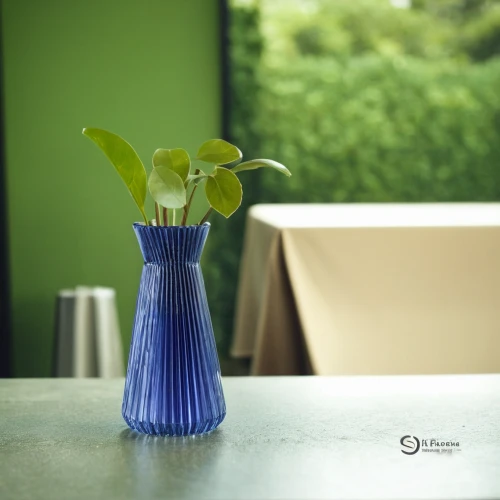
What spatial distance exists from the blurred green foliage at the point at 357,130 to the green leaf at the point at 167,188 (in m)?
2.55

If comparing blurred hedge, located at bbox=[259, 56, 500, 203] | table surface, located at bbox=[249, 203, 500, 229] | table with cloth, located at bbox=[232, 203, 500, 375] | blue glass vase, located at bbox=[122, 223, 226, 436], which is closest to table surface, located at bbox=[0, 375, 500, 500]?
blue glass vase, located at bbox=[122, 223, 226, 436]

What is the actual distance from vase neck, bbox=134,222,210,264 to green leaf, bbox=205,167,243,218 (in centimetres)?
3

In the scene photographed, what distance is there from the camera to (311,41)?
371 cm

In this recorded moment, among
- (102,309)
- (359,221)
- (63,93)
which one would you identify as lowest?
(102,309)

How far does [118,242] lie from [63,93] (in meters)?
0.68

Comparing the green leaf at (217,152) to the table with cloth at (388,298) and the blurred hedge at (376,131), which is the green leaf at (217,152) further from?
the blurred hedge at (376,131)

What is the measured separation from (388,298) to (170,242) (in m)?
1.05

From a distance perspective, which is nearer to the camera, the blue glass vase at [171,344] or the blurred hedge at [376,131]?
the blue glass vase at [171,344]

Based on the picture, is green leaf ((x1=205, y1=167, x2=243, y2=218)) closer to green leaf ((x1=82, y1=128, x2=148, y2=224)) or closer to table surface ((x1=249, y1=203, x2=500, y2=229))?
green leaf ((x1=82, y1=128, x2=148, y2=224))

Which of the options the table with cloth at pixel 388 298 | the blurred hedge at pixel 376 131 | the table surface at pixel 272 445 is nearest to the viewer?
the table surface at pixel 272 445

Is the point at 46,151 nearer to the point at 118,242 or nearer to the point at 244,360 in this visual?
the point at 118,242

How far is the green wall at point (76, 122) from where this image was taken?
10.8 feet

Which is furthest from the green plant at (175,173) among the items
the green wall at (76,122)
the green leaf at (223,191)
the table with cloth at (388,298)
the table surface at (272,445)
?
the green wall at (76,122)

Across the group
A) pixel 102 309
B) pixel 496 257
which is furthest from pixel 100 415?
pixel 102 309
